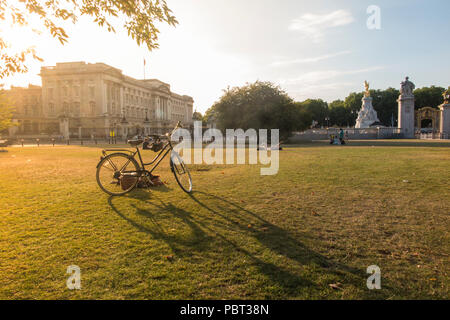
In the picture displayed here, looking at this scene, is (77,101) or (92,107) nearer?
(92,107)

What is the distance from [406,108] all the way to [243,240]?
2026 inches

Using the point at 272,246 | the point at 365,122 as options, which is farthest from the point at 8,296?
the point at 365,122

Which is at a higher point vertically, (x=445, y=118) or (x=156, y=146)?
(x=445, y=118)

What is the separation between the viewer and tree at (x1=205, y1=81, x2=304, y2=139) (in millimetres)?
34406

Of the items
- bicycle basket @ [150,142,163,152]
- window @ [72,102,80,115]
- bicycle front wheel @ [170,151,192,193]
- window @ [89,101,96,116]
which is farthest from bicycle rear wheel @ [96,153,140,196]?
window @ [72,102,80,115]

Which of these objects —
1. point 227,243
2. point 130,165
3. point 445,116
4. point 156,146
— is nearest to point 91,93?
point 445,116

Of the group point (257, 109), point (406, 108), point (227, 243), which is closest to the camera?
point (227, 243)

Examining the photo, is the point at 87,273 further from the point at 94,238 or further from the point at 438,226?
the point at 438,226

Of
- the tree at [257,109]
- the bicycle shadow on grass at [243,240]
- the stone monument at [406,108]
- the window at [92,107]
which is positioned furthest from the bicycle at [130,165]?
the window at [92,107]

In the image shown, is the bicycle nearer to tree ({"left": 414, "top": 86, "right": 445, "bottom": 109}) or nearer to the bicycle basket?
the bicycle basket

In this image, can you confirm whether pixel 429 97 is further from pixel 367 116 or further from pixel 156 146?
pixel 156 146

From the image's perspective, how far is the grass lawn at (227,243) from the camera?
2740 millimetres

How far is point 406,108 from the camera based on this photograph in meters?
45.2

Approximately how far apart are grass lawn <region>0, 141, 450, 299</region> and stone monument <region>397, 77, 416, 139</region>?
4568cm
